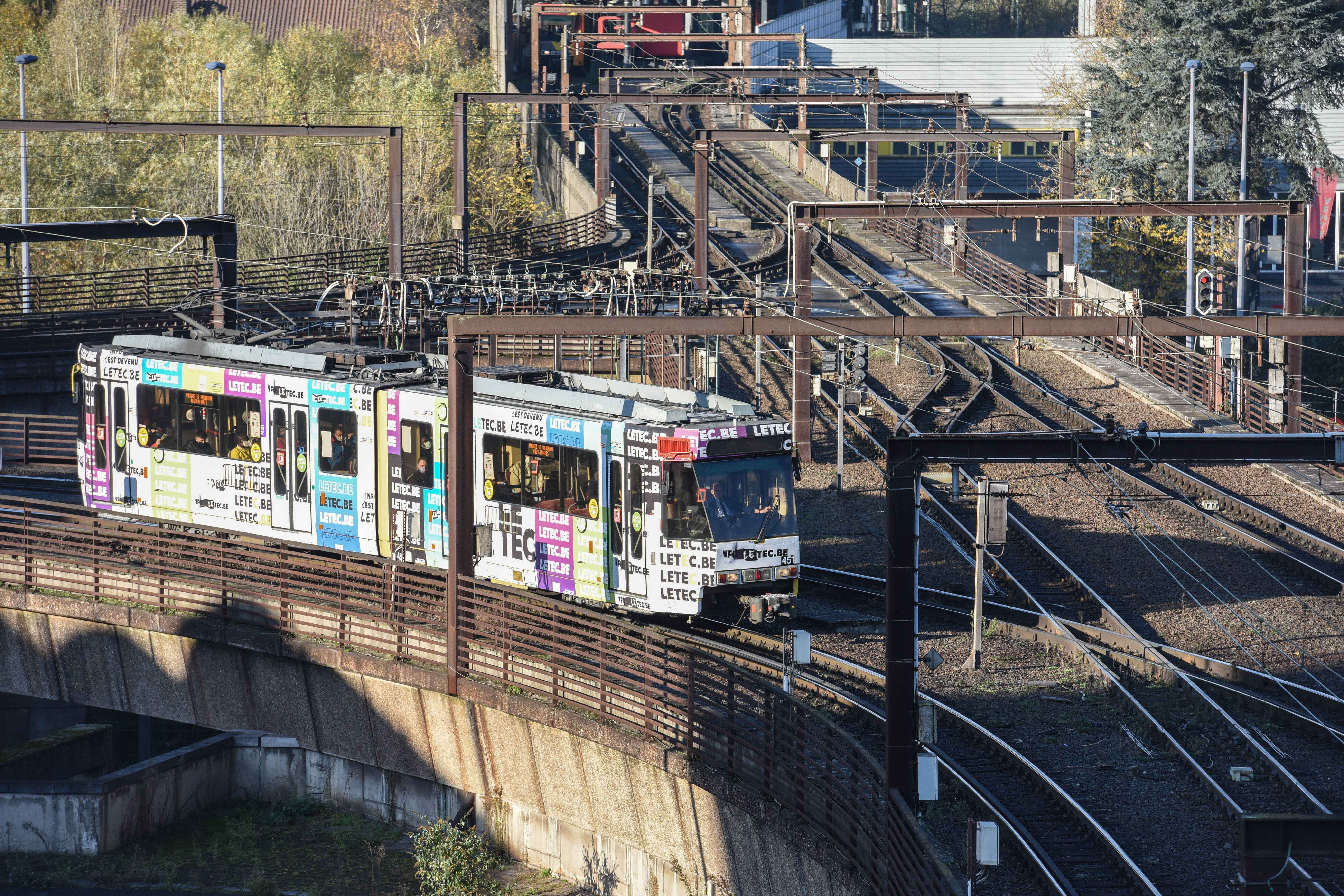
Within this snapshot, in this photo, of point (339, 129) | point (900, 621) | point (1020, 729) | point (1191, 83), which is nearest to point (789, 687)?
point (1020, 729)

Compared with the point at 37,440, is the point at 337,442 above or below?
above

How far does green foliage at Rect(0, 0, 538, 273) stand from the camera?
208 ft

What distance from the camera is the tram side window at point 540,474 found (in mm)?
21125

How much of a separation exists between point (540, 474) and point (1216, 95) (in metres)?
37.8

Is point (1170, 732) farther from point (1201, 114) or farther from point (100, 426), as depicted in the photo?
point (1201, 114)

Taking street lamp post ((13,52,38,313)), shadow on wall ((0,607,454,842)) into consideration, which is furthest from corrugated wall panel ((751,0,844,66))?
shadow on wall ((0,607,454,842))

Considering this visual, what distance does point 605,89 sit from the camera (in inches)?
2554

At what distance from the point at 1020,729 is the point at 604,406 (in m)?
→ 6.42

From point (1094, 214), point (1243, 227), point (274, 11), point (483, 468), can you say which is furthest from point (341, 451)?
point (274, 11)

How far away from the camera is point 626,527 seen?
20875 millimetres

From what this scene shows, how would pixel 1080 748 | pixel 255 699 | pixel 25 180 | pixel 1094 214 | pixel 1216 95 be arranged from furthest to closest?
pixel 1216 95
pixel 25 180
pixel 1094 214
pixel 255 699
pixel 1080 748

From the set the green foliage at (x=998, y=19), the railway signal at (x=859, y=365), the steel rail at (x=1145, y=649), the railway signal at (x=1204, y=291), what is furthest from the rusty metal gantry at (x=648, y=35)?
the steel rail at (x=1145, y=649)

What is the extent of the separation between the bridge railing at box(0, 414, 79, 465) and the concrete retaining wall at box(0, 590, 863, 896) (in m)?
13.4

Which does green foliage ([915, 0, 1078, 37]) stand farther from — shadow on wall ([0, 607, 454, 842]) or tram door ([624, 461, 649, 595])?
shadow on wall ([0, 607, 454, 842])
